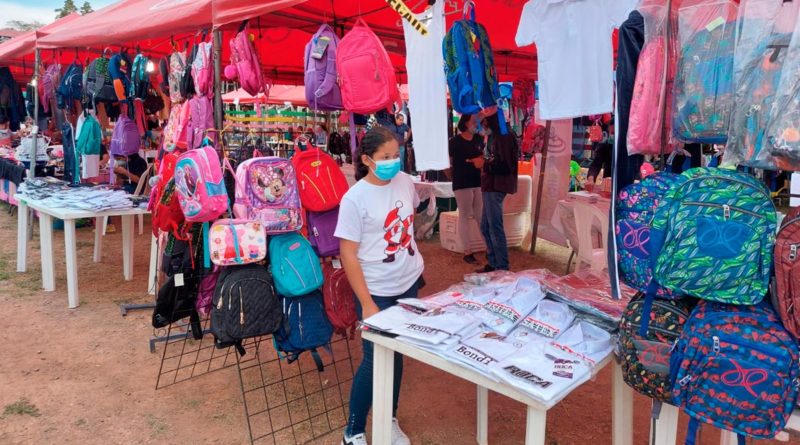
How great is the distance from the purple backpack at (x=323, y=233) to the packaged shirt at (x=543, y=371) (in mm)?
1345

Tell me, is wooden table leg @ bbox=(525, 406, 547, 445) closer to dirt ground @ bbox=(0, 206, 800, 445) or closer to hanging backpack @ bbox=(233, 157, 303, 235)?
dirt ground @ bbox=(0, 206, 800, 445)

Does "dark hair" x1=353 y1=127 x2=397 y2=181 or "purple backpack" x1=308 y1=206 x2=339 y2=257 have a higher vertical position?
"dark hair" x1=353 y1=127 x2=397 y2=181

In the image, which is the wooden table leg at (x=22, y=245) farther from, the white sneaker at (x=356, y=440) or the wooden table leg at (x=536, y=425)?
the wooden table leg at (x=536, y=425)

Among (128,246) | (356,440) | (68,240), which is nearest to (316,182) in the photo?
(356,440)

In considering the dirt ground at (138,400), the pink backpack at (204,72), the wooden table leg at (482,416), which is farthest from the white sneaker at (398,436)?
the pink backpack at (204,72)

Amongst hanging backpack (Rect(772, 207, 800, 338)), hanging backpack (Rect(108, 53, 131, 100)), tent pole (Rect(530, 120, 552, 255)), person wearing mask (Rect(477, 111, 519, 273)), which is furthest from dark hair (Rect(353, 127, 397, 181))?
tent pole (Rect(530, 120, 552, 255))

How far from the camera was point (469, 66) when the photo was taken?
2.72 m

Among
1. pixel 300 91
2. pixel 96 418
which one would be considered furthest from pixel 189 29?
pixel 300 91

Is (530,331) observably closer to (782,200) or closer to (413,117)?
(413,117)

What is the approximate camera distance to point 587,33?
2.41 m

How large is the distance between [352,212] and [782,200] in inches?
417

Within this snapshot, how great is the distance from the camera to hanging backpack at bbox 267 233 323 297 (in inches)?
107

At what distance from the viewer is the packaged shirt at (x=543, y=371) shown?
1648 millimetres

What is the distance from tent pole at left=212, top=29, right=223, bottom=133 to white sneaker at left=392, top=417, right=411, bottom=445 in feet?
6.54
